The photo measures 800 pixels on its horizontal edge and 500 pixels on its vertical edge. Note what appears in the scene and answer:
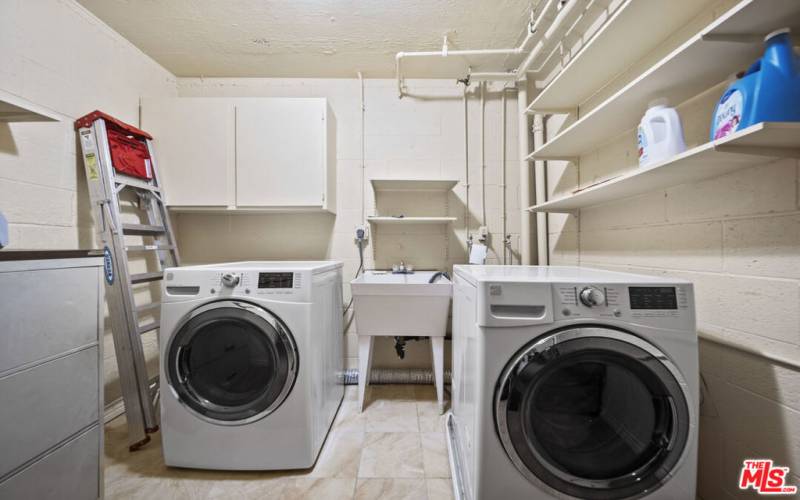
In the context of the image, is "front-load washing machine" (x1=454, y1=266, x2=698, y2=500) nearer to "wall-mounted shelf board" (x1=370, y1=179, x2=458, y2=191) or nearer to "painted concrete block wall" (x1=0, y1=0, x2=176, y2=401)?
"wall-mounted shelf board" (x1=370, y1=179, x2=458, y2=191)

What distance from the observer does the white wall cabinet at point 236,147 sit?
6.35ft

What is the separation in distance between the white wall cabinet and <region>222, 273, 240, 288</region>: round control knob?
80cm

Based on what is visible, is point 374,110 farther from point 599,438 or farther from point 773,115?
point 599,438

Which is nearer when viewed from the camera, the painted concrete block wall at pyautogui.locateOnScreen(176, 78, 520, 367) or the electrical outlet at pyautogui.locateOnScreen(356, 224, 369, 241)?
the electrical outlet at pyautogui.locateOnScreen(356, 224, 369, 241)

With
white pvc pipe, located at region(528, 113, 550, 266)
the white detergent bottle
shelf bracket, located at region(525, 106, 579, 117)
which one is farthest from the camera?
white pvc pipe, located at region(528, 113, 550, 266)

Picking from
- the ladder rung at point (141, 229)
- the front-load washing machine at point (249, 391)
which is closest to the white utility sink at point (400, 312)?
the front-load washing machine at point (249, 391)

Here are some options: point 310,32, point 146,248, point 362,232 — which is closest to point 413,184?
point 362,232

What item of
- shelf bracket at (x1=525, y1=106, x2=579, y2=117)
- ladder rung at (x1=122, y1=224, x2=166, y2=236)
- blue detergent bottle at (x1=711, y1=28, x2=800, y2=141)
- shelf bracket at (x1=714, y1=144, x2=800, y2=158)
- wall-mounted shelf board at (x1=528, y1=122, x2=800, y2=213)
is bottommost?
ladder rung at (x1=122, y1=224, x2=166, y2=236)

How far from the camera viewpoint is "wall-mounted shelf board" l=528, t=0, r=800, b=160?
72 cm

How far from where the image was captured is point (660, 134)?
1.03 m

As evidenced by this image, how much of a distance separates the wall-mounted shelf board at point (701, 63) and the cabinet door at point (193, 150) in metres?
2.12

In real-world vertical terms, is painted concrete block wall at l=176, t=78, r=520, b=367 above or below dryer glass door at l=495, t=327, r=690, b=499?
above

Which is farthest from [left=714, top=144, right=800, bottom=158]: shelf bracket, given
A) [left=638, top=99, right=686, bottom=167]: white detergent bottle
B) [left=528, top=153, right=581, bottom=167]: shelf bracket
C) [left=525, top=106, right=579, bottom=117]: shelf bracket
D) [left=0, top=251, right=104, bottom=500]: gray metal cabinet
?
[left=0, top=251, right=104, bottom=500]: gray metal cabinet

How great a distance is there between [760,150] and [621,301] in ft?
1.71
